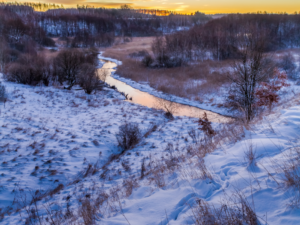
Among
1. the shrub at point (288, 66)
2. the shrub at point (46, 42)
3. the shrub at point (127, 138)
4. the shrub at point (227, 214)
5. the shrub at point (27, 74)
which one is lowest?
the shrub at point (127, 138)

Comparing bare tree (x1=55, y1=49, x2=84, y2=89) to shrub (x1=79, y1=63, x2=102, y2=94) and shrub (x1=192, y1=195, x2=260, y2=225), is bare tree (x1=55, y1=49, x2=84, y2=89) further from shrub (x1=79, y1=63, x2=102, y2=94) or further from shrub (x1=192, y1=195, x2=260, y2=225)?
shrub (x1=192, y1=195, x2=260, y2=225)

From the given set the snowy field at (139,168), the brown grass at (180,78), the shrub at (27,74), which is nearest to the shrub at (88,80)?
the shrub at (27,74)

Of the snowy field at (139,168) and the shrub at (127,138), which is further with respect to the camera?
the shrub at (127,138)

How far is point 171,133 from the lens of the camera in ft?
31.0

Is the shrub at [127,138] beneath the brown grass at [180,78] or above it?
beneath

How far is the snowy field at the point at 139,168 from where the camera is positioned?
2.62 metres

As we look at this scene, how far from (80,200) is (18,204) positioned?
1.50 m

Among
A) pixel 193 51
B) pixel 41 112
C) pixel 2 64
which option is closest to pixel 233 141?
pixel 41 112

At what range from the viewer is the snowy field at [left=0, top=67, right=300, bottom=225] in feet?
8.61

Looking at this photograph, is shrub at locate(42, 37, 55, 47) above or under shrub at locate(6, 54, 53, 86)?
above

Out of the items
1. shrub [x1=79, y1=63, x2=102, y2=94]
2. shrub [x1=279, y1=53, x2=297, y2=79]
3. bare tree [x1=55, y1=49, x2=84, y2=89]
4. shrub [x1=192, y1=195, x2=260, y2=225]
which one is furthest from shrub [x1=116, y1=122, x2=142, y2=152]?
shrub [x1=279, y1=53, x2=297, y2=79]

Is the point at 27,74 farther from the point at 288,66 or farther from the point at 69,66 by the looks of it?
the point at 288,66

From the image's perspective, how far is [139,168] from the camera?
608 centimetres

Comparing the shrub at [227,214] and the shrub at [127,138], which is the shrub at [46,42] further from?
the shrub at [227,214]
